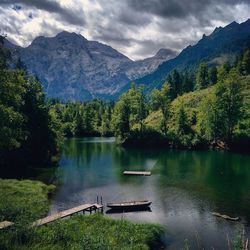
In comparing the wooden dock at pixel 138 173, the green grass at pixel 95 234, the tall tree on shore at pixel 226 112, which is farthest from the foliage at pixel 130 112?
the green grass at pixel 95 234

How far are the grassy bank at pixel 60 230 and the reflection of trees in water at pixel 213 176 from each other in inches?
681

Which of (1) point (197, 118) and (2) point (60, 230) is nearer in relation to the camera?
(2) point (60, 230)

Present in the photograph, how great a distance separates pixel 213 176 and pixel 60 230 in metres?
50.3

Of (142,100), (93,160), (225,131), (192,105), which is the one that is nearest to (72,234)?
(93,160)

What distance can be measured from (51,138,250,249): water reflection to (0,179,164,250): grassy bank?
117 inches

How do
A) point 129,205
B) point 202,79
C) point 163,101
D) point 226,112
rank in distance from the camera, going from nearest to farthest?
point 129,205, point 226,112, point 163,101, point 202,79

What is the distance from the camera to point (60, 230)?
32562mm

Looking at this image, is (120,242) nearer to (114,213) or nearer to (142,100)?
(114,213)

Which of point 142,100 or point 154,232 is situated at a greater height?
point 142,100

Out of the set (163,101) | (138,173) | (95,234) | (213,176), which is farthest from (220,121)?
(95,234)

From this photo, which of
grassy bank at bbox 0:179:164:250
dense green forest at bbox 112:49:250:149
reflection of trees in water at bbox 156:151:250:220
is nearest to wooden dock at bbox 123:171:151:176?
reflection of trees in water at bbox 156:151:250:220

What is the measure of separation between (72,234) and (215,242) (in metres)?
16.1

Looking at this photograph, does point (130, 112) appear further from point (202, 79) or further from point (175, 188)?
point (175, 188)

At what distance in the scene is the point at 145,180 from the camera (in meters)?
73.8
